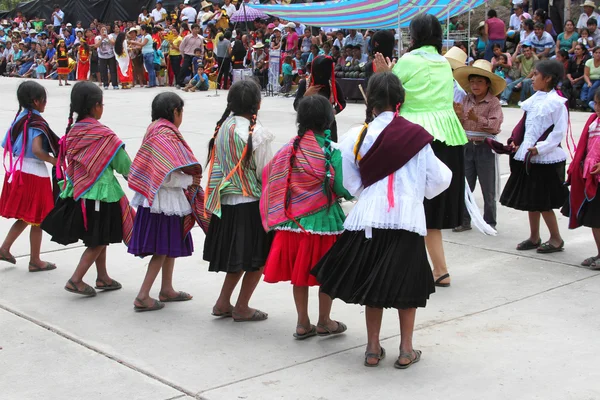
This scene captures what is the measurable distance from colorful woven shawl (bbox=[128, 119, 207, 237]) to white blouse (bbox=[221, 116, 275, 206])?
0.41 metres

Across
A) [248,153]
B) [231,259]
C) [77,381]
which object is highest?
[248,153]

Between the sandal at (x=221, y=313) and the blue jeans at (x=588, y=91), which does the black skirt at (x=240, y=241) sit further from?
the blue jeans at (x=588, y=91)

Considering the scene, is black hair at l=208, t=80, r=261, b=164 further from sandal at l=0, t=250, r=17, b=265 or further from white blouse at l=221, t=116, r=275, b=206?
sandal at l=0, t=250, r=17, b=265

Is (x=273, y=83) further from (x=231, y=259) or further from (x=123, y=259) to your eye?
(x=231, y=259)

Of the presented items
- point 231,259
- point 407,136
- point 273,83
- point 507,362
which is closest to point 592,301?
point 507,362

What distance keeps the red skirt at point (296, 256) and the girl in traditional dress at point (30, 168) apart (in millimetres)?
2184

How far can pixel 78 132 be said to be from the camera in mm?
5387

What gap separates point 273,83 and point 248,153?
53.1ft

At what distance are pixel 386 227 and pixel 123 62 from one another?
69.2 feet

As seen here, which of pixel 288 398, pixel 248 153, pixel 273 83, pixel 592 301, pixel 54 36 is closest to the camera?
pixel 288 398

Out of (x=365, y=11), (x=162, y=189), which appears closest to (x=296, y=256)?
(x=162, y=189)

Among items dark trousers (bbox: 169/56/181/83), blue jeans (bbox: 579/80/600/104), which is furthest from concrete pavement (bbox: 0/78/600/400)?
dark trousers (bbox: 169/56/181/83)

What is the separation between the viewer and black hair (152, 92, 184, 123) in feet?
16.9

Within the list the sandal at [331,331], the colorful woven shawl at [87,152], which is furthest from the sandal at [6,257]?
the sandal at [331,331]
